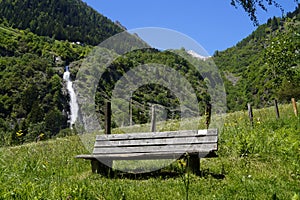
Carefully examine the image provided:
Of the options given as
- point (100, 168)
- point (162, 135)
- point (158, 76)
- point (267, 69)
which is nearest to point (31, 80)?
point (267, 69)

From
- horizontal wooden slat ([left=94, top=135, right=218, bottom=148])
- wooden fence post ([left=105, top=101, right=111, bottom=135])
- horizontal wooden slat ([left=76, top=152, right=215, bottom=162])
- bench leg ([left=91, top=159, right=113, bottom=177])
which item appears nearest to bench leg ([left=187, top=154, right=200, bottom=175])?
horizontal wooden slat ([left=76, top=152, right=215, bottom=162])

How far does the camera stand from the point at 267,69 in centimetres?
2556

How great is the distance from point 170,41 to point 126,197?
5.28 metres

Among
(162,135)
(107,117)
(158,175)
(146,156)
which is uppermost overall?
(107,117)

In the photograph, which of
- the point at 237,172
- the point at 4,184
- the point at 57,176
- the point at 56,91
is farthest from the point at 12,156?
the point at 56,91

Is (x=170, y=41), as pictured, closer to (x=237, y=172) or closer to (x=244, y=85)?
(x=237, y=172)

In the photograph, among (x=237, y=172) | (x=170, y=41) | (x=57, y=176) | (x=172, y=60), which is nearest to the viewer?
(x=237, y=172)

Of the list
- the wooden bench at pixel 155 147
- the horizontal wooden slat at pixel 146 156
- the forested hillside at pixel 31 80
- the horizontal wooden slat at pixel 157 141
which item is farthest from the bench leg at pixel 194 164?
the forested hillside at pixel 31 80

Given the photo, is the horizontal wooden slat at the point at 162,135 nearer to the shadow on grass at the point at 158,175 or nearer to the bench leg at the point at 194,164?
the bench leg at the point at 194,164

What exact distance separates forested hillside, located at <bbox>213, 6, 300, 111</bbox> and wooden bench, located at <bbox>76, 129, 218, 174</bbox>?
16.7 ft

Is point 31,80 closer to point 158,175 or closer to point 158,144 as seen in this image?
point 158,144

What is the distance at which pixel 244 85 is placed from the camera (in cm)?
14688

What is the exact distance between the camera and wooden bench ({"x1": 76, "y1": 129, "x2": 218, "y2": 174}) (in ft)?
23.4

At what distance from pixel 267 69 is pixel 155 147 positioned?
20.1 meters
